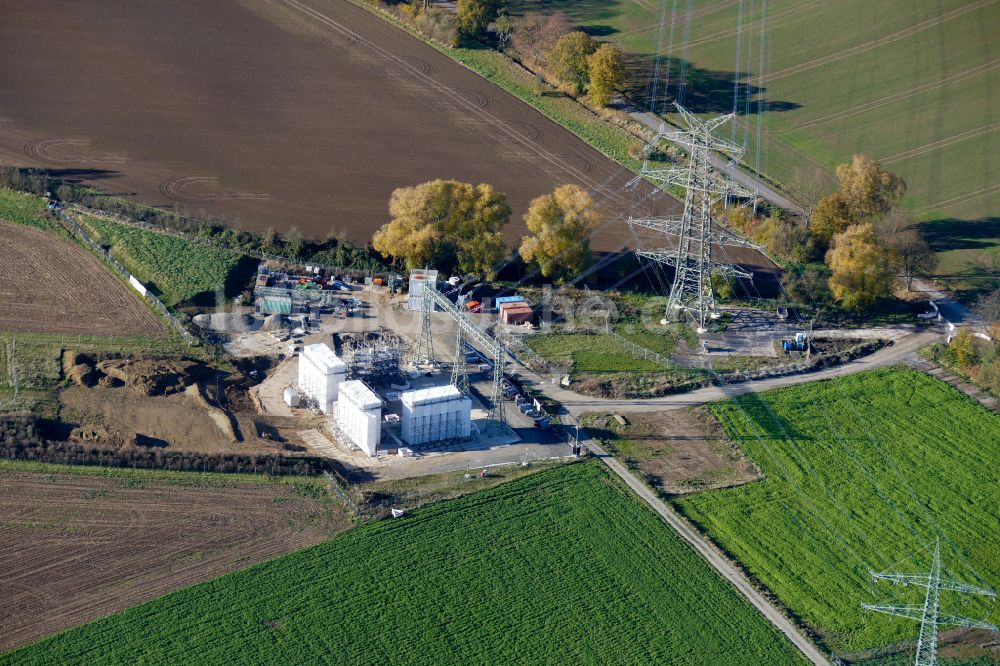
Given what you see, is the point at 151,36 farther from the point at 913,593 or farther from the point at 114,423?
the point at 913,593

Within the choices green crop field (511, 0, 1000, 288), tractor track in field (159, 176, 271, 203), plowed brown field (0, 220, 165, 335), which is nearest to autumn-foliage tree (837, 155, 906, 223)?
green crop field (511, 0, 1000, 288)

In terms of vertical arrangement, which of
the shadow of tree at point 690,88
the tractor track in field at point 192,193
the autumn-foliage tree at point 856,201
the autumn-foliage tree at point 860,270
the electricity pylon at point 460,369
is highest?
the shadow of tree at point 690,88

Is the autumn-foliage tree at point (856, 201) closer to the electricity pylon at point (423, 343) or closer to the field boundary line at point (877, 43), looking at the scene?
the field boundary line at point (877, 43)

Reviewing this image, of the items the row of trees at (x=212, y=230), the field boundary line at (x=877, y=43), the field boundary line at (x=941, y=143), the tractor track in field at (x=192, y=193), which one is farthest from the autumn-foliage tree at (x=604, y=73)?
the row of trees at (x=212, y=230)

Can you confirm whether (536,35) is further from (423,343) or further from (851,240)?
(423,343)

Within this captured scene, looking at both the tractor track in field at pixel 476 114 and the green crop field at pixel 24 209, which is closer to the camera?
the green crop field at pixel 24 209

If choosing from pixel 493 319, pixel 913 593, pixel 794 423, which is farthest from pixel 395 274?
pixel 913 593

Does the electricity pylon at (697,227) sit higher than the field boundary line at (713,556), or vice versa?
the electricity pylon at (697,227)
